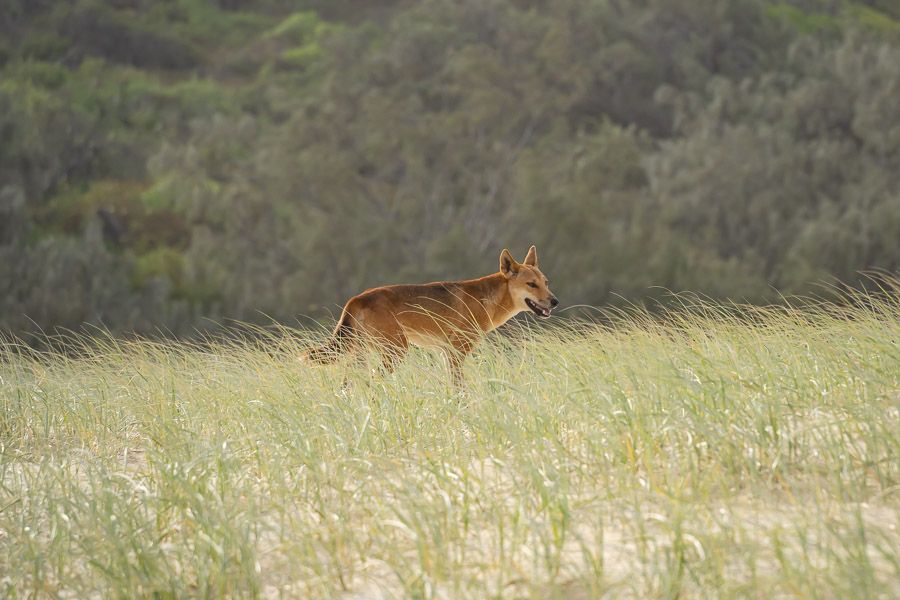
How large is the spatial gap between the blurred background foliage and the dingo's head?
12.4 m

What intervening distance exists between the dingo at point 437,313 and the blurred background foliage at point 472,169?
490 inches

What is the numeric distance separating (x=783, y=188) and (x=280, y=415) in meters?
21.3

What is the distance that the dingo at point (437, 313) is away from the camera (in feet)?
19.1

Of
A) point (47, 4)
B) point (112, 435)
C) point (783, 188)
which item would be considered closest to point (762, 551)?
point (112, 435)


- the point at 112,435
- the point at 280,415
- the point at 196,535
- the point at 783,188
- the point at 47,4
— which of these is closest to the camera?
the point at 196,535

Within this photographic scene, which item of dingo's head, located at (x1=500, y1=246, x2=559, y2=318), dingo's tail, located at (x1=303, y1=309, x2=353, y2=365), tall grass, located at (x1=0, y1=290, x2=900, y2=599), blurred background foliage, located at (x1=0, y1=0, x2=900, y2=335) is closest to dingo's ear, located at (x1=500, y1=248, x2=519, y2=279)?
dingo's head, located at (x1=500, y1=246, x2=559, y2=318)

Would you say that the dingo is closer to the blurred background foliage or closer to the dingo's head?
the dingo's head

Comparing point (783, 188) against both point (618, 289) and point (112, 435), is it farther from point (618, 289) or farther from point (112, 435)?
point (112, 435)

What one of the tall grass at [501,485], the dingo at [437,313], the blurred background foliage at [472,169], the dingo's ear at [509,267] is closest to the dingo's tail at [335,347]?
the dingo at [437,313]

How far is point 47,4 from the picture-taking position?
113ft

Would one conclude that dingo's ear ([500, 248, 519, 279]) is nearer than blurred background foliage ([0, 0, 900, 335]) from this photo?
Yes

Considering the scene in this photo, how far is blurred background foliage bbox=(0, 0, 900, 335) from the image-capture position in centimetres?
2133

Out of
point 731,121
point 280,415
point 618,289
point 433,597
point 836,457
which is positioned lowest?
point 618,289

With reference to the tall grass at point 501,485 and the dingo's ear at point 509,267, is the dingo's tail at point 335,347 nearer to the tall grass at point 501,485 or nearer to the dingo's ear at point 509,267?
the tall grass at point 501,485
